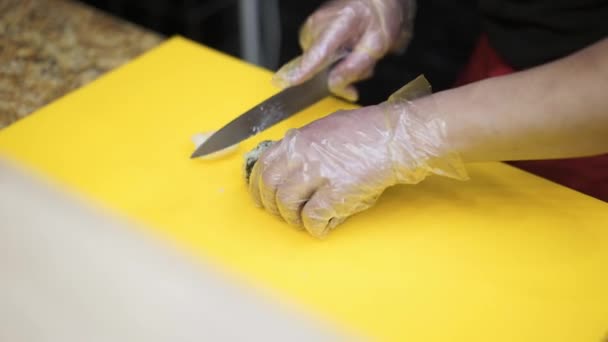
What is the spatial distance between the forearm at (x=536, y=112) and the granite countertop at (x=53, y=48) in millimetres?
622

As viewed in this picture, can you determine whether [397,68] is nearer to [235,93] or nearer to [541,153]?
[235,93]

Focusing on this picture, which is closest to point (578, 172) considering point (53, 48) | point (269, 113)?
point (269, 113)

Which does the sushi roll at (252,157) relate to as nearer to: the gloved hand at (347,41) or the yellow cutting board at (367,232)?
the yellow cutting board at (367,232)

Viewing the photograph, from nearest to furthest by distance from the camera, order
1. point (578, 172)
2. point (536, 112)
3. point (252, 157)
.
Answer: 1. point (536, 112)
2. point (252, 157)
3. point (578, 172)

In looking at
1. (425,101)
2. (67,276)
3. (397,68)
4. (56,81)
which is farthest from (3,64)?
(397,68)

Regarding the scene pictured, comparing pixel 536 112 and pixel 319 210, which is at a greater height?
pixel 536 112

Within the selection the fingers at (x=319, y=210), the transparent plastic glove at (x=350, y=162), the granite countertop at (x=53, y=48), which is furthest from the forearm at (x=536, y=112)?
the granite countertop at (x=53, y=48)

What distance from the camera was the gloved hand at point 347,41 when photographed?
0.95 m

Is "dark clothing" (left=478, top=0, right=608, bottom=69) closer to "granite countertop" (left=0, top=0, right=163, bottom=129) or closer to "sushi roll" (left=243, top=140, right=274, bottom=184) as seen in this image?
"sushi roll" (left=243, top=140, right=274, bottom=184)

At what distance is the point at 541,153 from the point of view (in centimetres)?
76

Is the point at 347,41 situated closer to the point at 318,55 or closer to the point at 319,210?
the point at 318,55

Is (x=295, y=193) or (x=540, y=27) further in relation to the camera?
(x=540, y=27)

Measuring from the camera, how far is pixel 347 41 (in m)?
1.00

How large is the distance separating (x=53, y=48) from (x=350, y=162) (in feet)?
2.18
